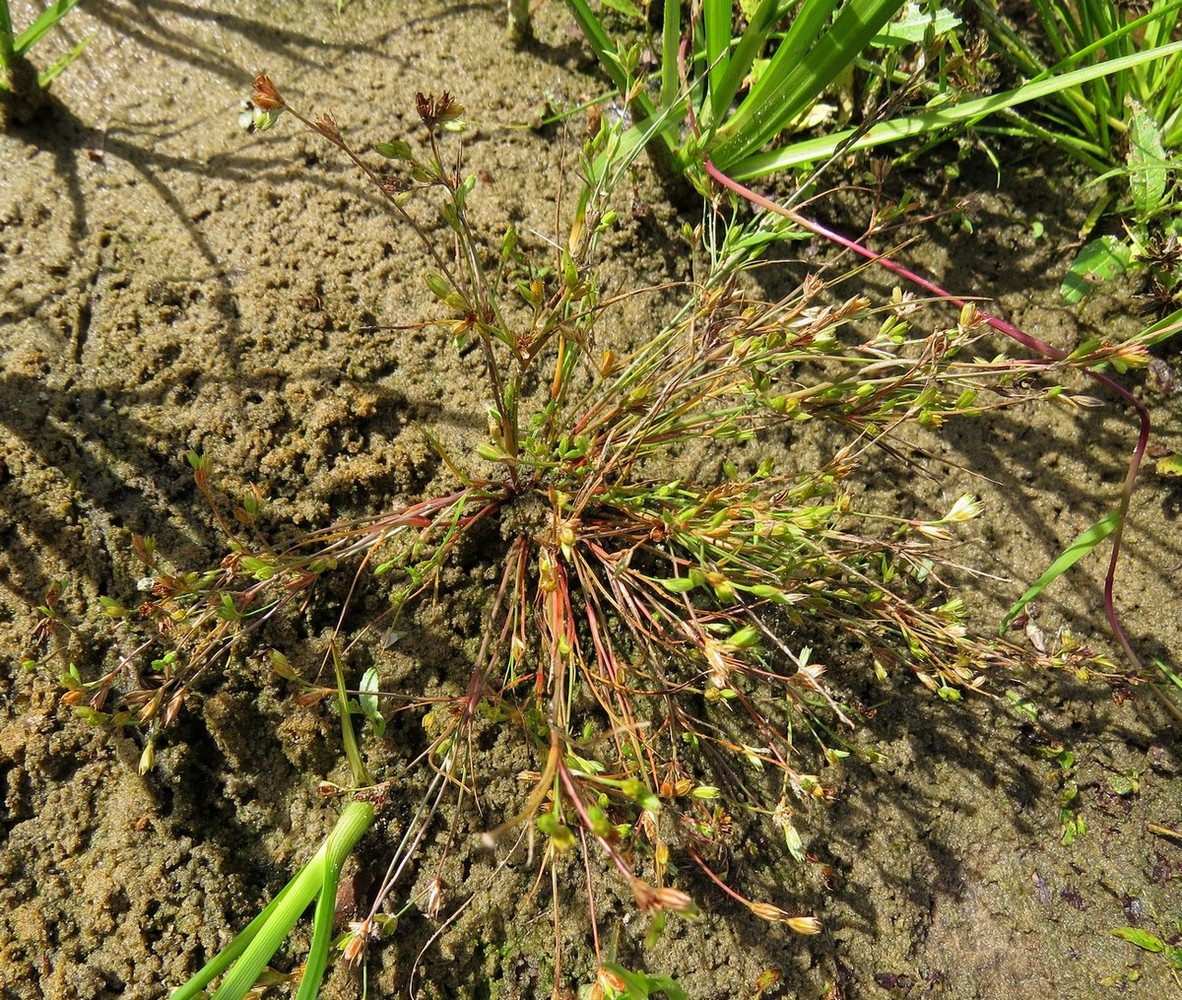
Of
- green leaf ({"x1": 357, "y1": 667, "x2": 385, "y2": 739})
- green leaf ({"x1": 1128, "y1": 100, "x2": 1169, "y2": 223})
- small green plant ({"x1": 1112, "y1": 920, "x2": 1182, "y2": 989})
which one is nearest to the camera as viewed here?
green leaf ({"x1": 357, "y1": 667, "x2": 385, "y2": 739})

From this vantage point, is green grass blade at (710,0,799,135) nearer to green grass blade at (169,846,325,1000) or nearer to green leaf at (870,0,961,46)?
green leaf at (870,0,961,46)

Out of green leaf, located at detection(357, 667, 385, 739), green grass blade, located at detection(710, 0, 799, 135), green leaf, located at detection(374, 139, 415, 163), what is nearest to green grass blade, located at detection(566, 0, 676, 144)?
green grass blade, located at detection(710, 0, 799, 135)

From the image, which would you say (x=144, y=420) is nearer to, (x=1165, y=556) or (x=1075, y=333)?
(x=1075, y=333)

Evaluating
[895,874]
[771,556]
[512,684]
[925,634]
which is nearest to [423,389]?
[512,684]

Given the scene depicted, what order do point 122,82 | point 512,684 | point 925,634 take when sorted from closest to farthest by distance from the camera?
point 512,684 < point 925,634 < point 122,82

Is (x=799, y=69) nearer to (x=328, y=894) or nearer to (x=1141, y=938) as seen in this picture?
(x=328, y=894)

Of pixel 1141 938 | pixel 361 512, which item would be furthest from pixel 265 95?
pixel 1141 938

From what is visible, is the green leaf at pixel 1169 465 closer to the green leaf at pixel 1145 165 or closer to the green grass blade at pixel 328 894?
the green leaf at pixel 1145 165

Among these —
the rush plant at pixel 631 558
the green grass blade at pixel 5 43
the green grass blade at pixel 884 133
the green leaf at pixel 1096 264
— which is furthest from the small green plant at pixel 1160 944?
the green grass blade at pixel 5 43
